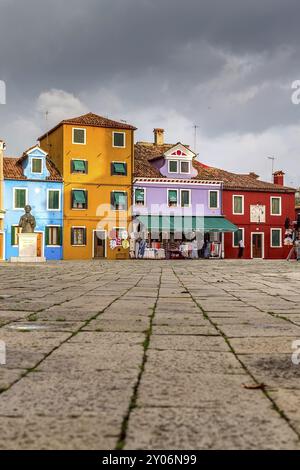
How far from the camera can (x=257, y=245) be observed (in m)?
45.7

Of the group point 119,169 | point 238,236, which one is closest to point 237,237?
point 238,236

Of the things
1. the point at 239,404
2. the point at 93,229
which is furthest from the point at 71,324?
the point at 93,229

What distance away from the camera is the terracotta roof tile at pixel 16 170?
39688mm

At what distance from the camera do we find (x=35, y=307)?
677 cm

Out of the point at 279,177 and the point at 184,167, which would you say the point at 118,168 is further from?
the point at 279,177

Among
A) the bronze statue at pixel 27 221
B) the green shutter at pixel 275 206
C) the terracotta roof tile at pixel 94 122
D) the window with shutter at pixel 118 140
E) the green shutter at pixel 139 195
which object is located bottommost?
the bronze statue at pixel 27 221

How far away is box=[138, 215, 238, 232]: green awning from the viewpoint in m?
41.5

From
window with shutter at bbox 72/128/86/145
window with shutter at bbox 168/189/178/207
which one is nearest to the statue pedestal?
window with shutter at bbox 72/128/86/145

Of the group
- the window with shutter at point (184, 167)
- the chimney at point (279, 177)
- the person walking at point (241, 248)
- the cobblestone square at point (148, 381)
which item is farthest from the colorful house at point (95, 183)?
the cobblestone square at point (148, 381)

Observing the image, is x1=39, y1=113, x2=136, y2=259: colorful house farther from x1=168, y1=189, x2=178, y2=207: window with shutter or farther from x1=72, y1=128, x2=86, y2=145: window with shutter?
x1=168, y1=189, x2=178, y2=207: window with shutter

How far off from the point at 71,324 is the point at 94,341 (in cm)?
99

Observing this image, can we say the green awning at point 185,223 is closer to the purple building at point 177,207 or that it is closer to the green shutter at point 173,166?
the purple building at point 177,207

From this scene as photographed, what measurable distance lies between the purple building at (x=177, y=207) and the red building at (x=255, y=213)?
39.0 inches

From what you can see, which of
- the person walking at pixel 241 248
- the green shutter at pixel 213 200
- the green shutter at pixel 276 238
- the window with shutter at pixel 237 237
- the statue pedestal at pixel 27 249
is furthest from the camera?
the green shutter at pixel 276 238
